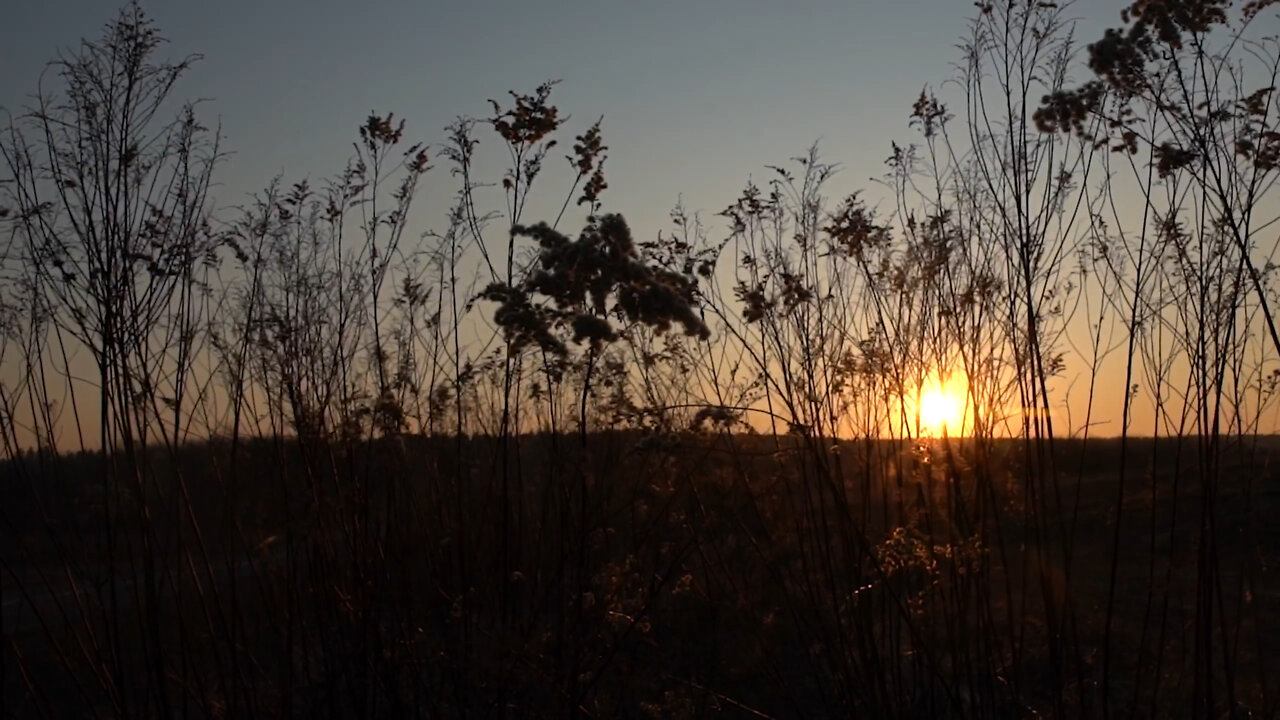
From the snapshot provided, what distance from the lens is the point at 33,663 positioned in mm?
7082

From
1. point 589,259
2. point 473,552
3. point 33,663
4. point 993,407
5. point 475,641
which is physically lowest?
point 33,663

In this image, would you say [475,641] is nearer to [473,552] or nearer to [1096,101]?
[473,552]

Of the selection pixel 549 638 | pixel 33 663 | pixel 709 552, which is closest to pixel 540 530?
pixel 549 638

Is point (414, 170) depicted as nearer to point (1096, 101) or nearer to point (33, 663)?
point (1096, 101)

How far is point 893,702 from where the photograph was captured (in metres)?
4.78

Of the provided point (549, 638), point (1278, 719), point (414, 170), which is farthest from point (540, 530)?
point (1278, 719)

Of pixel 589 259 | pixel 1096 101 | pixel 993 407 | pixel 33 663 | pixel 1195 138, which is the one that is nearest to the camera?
pixel 589 259

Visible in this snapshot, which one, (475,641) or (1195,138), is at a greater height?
(1195,138)

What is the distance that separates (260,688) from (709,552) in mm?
2614

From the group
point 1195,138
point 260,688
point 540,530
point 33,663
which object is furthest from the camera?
point 33,663

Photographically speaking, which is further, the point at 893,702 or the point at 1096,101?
the point at 893,702

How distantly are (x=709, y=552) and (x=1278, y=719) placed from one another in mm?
3023

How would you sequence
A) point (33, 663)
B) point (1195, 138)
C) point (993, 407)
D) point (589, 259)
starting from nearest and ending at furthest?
point (589, 259) → point (1195, 138) → point (993, 407) → point (33, 663)

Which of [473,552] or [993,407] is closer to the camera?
[993,407]
